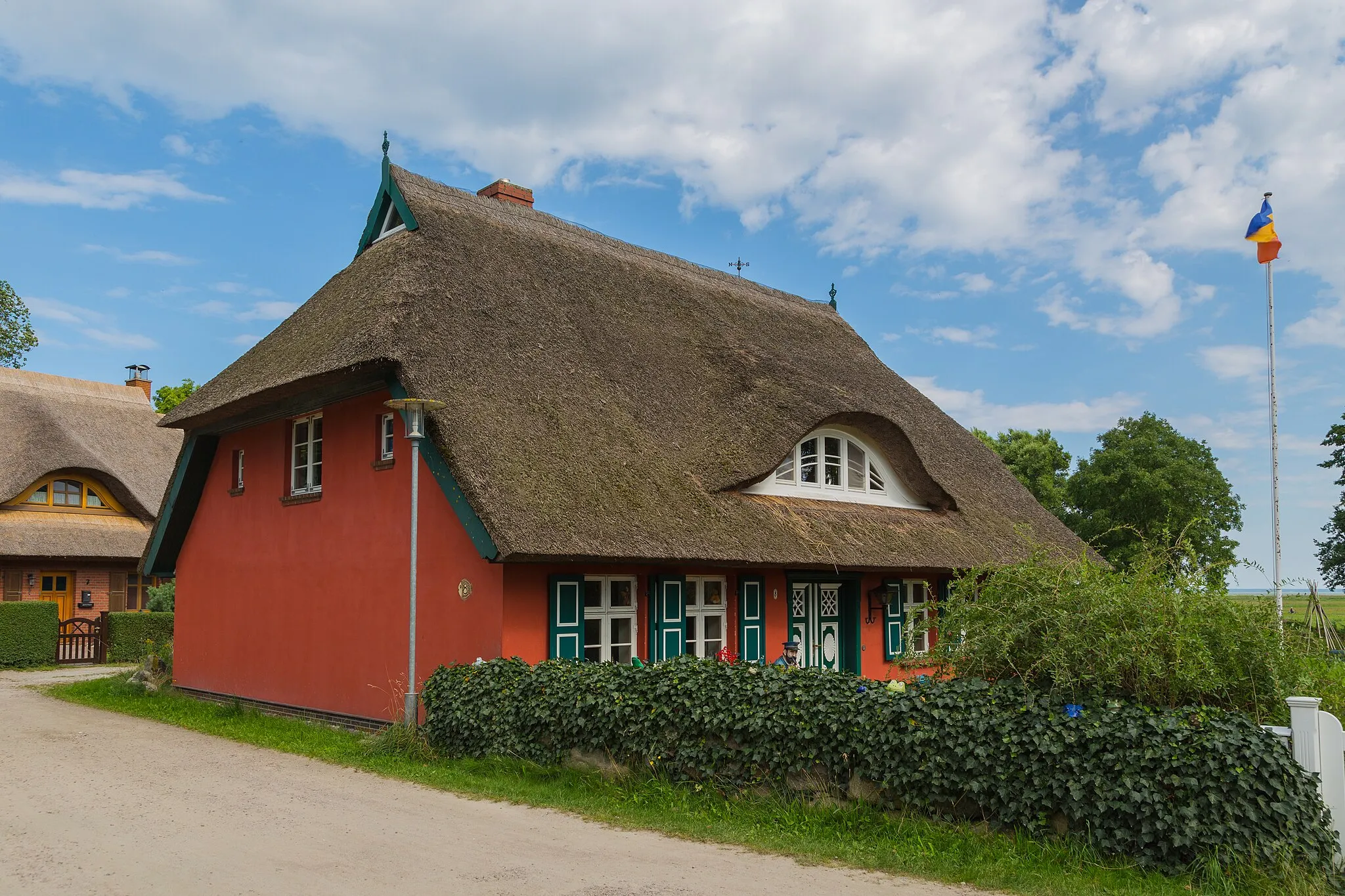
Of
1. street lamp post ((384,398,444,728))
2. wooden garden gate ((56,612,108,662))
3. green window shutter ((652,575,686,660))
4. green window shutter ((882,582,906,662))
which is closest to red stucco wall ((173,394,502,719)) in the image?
street lamp post ((384,398,444,728))

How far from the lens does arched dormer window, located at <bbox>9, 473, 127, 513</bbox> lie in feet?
84.6

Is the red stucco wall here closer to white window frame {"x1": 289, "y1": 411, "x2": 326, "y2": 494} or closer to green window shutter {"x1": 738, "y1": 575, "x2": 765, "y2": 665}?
white window frame {"x1": 289, "y1": 411, "x2": 326, "y2": 494}

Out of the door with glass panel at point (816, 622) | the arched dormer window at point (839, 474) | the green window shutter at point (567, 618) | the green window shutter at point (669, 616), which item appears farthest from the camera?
the arched dormer window at point (839, 474)

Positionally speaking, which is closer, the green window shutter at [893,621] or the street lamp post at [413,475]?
the street lamp post at [413,475]

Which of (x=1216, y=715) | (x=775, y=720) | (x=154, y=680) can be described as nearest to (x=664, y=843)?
(x=775, y=720)

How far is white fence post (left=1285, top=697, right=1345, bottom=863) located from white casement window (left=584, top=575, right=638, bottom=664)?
7637 millimetres

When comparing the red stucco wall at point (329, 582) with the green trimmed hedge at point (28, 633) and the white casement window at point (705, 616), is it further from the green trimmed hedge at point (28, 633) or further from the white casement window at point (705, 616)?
the green trimmed hedge at point (28, 633)

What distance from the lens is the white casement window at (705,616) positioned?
546 inches

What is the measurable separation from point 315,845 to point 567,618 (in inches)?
198

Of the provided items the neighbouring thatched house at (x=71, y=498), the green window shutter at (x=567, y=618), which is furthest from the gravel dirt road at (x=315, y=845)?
the neighbouring thatched house at (x=71, y=498)

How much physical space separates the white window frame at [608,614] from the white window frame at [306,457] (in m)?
4.51

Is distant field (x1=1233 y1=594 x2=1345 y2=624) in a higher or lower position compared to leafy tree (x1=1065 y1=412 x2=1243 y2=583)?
lower

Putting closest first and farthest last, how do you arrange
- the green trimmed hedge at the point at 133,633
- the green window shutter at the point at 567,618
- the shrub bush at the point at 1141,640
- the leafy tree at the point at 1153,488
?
1. the shrub bush at the point at 1141,640
2. the green window shutter at the point at 567,618
3. the green trimmed hedge at the point at 133,633
4. the leafy tree at the point at 1153,488

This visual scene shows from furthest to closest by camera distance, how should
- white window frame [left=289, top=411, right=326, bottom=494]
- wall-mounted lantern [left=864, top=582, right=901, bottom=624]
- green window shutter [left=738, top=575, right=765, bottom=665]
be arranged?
1. wall-mounted lantern [left=864, top=582, right=901, bottom=624]
2. white window frame [left=289, top=411, right=326, bottom=494]
3. green window shutter [left=738, top=575, right=765, bottom=665]
